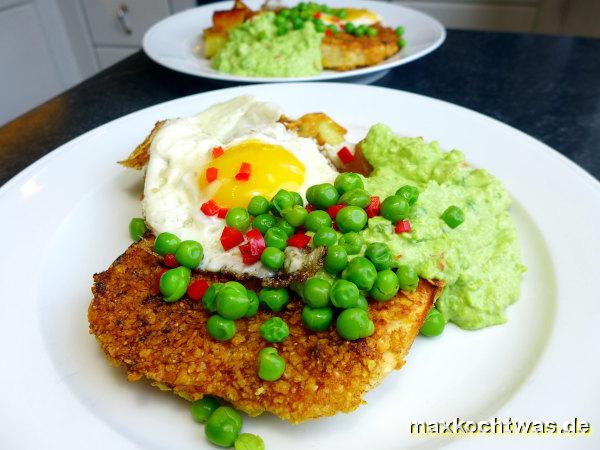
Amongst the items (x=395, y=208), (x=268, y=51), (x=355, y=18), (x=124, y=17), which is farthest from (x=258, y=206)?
(x=124, y=17)

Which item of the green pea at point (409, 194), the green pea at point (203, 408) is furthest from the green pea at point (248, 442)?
the green pea at point (409, 194)

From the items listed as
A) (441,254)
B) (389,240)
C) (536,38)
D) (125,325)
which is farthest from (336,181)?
(536,38)

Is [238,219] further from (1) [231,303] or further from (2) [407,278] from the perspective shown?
(2) [407,278]

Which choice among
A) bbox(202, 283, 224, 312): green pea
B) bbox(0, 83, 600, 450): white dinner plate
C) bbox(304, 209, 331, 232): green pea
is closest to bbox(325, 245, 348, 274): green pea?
bbox(304, 209, 331, 232): green pea

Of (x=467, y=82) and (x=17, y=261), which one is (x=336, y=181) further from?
(x=467, y=82)

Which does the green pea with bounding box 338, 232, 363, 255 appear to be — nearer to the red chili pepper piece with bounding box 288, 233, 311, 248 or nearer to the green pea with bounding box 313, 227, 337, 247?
the green pea with bounding box 313, 227, 337, 247

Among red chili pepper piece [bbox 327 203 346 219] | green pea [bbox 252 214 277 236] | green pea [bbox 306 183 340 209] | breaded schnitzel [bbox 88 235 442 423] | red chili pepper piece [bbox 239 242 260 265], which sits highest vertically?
green pea [bbox 306 183 340 209]
